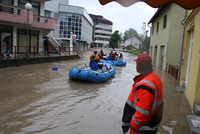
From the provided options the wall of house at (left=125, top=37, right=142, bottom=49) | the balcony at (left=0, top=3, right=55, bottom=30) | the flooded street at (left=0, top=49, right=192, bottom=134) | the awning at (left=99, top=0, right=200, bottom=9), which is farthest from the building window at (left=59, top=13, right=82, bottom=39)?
the awning at (left=99, top=0, right=200, bottom=9)

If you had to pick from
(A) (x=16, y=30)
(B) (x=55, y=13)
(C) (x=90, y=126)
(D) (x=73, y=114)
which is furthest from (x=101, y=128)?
(B) (x=55, y=13)

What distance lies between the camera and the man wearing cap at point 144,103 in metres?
2.20

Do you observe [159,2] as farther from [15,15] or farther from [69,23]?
[69,23]

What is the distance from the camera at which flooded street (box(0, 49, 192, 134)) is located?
4.55m

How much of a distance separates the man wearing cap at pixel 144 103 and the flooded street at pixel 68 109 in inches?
88.4

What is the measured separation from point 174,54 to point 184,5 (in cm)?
1210

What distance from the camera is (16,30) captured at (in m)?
16.7

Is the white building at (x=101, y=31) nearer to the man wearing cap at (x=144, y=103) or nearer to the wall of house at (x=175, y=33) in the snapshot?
the wall of house at (x=175, y=33)

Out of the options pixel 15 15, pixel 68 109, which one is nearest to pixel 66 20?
pixel 15 15

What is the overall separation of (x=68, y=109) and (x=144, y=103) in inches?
161

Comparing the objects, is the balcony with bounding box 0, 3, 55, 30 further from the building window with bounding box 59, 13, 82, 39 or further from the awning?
the building window with bounding box 59, 13, 82, 39

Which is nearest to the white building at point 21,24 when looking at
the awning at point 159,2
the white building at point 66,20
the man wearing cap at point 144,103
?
the awning at point 159,2

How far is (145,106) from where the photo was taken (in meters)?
2.18

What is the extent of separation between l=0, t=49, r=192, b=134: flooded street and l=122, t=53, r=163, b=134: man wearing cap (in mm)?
2245
